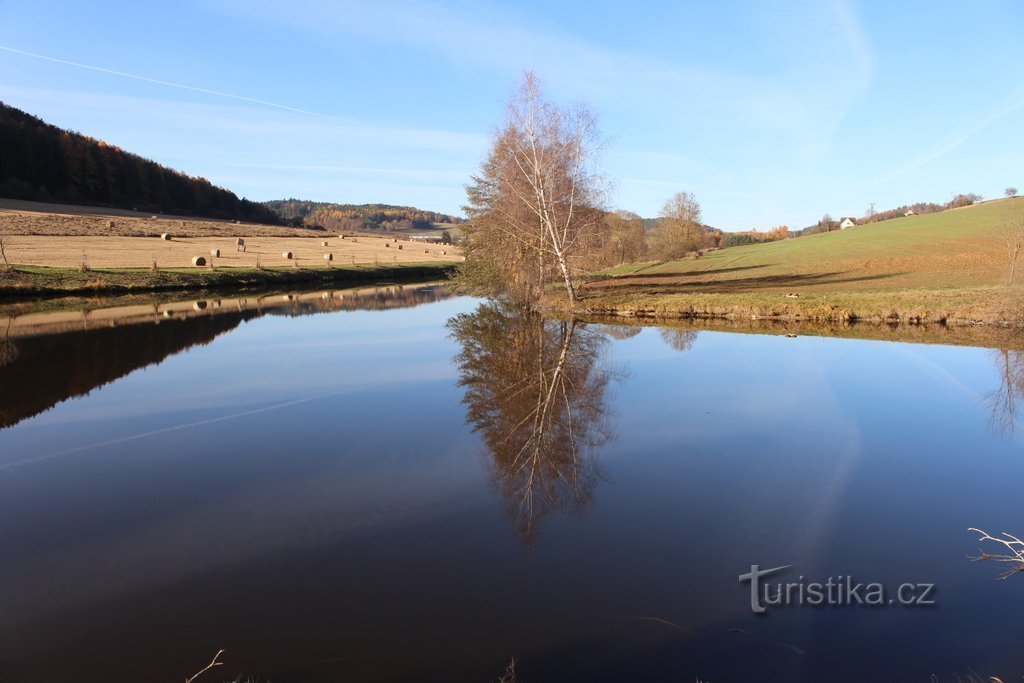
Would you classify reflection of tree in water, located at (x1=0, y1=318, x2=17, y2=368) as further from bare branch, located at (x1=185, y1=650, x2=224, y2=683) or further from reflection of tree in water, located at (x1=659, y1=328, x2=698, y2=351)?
reflection of tree in water, located at (x1=659, y1=328, x2=698, y2=351)

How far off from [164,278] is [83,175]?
55.4m

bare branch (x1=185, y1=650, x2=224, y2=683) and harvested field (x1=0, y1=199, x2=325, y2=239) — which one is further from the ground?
harvested field (x1=0, y1=199, x2=325, y2=239)

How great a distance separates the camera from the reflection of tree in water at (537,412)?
7.77 metres

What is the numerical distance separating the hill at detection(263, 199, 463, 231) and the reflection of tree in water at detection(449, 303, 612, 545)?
133543 mm

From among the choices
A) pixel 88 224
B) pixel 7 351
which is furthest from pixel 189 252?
pixel 7 351

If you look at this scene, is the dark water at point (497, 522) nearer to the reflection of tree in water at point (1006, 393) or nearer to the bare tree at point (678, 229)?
the reflection of tree in water at point (1006, 393)

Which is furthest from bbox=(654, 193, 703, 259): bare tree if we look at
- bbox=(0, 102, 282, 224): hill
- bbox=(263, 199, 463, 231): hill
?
bbox=(263, 199, 463, 231): hill

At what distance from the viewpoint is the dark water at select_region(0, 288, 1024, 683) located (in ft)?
15.2

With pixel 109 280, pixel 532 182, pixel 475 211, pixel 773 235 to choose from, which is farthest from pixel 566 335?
pixel 773 235

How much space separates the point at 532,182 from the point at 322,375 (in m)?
14.6

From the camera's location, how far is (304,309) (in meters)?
31.6

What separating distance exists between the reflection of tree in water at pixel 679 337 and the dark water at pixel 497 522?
485cm

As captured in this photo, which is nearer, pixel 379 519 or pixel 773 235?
pixel 379 519

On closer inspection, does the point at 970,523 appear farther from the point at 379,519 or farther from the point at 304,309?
the point at 304,309
